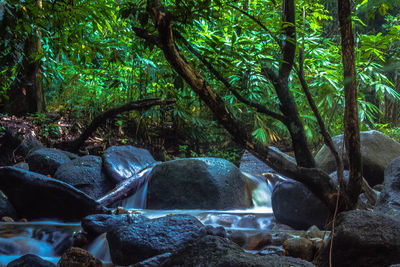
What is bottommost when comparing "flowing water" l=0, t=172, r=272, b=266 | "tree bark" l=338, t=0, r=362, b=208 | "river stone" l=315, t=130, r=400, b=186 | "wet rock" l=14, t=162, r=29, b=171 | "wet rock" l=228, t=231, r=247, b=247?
"flowing water" l=0, t=172, r=272, b=266

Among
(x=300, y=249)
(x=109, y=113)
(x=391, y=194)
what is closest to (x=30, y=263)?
(x=300, y=249)

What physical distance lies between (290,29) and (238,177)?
10.8 feet

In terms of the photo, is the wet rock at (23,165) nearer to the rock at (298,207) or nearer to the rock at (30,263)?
the rock at (30,263)

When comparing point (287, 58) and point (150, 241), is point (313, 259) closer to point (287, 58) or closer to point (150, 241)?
point (150, 241)

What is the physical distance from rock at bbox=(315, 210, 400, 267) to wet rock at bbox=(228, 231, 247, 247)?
979 mm

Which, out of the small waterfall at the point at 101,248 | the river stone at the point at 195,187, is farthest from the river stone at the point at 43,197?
the river stone at the point at 195,187

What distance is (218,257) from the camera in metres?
1.50

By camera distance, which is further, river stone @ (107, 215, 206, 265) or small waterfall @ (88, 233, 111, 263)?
small waterfall @ (88, 233, 111, 263)

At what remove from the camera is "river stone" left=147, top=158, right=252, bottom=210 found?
530 centimetres

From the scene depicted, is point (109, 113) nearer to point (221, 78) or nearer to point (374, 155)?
point (221, 78)

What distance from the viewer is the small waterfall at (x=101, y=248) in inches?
124

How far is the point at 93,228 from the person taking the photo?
11.5 feet

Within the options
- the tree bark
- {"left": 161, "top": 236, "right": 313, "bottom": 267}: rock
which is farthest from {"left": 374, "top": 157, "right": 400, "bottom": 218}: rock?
{"left": 161, "top": 236, "right": 313, "bottom": 267}: rock

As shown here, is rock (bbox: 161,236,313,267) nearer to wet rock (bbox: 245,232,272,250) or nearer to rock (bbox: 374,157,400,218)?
wet rock (bbox: 245,232,272,250)
